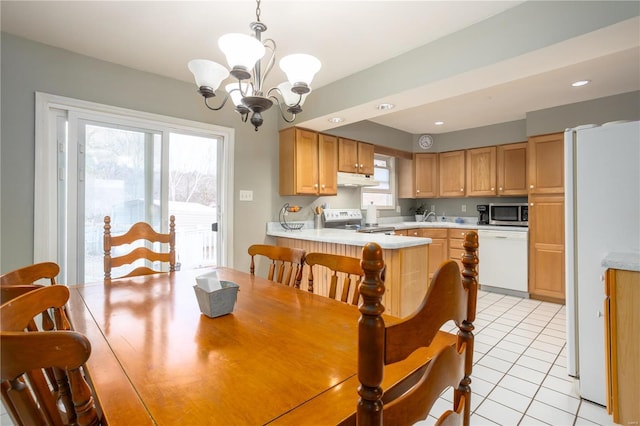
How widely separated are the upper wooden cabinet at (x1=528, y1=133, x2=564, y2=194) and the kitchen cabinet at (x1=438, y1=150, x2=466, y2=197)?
42.2 inches

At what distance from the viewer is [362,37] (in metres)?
2.20

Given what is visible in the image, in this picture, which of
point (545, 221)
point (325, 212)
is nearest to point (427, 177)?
point (545, 221)

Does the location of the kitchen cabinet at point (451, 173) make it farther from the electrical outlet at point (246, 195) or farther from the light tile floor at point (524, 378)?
the electrical outlet at point (246, 195)

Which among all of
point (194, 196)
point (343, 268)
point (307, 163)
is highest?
point (307, 163)

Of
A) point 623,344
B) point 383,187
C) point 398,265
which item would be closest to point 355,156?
point 383,187

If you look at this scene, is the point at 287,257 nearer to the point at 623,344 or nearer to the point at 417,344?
the point at 417,344

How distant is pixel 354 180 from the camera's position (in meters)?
4.12

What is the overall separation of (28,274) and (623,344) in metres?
2.86

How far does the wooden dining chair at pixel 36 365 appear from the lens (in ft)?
1.63

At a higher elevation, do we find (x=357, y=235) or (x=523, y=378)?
(x=357, y=235)

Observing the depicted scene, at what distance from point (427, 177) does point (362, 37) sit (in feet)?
11.5

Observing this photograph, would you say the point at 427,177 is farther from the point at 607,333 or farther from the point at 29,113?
the point at 29,113

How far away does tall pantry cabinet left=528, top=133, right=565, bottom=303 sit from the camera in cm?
368

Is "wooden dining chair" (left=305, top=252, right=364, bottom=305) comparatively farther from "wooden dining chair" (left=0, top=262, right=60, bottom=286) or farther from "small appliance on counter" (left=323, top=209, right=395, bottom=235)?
"small appliance on counter" (left=323, top=209, right=395, bottom=235)
